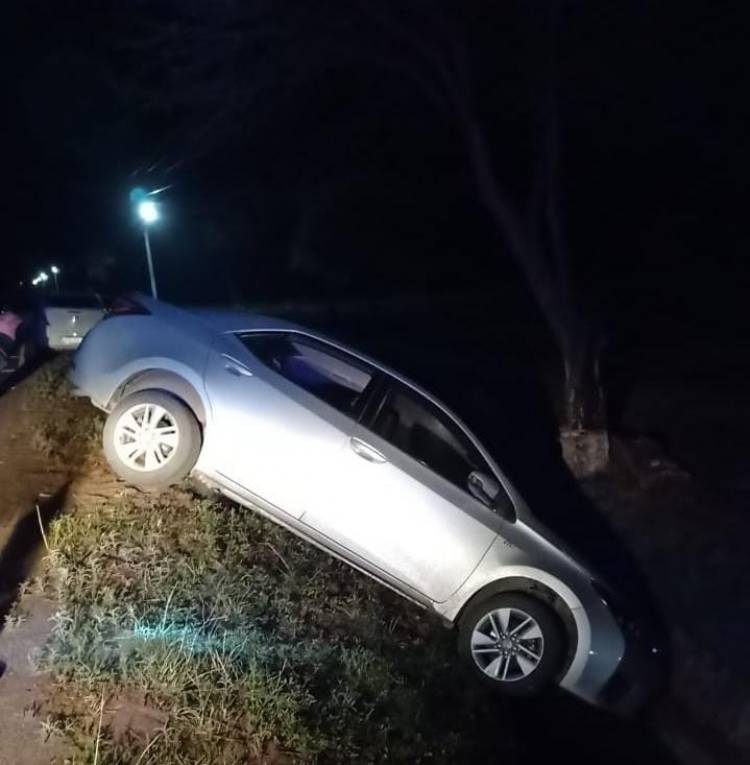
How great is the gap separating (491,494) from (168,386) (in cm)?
220

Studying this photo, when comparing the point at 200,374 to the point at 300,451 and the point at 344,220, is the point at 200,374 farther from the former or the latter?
the point at 344,220

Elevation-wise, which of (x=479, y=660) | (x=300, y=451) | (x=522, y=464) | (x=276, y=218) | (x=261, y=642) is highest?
(x=276, y=218)

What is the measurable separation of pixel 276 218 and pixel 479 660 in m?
25.6

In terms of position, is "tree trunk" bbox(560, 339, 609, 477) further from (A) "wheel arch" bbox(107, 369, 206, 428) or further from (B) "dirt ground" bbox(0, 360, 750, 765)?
(A) "wheel arch" bbox(107, 369, 206, 428)

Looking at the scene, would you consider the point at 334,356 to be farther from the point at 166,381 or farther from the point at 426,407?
the point at 166,381

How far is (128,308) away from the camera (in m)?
7.96

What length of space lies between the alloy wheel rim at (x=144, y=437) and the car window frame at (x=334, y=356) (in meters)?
0.74

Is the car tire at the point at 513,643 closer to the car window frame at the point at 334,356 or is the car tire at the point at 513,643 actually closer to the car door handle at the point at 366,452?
the car door handle at the point at 366,452

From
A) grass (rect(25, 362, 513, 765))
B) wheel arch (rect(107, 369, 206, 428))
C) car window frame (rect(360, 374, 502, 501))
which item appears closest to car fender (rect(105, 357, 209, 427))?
wheel arch (rect(107, 369, 206, 428))

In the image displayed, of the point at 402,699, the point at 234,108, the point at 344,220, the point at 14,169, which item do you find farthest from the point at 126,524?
the point at 14,169

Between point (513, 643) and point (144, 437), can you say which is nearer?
point (513, 643)

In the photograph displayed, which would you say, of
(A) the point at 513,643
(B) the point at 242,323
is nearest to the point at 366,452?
(B) the point at 242,323

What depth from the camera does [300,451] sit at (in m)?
7.11

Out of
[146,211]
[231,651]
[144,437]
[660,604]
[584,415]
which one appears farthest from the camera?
[146,211]
